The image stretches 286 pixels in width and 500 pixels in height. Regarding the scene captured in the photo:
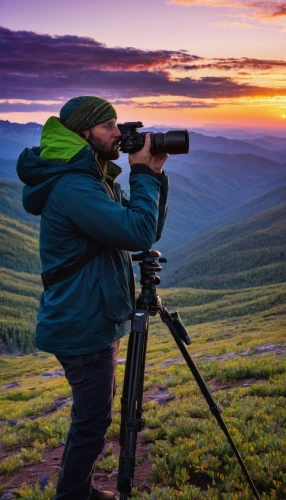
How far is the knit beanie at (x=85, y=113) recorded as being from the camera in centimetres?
393

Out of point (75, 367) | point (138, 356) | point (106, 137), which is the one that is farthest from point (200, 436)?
point (106, 137)

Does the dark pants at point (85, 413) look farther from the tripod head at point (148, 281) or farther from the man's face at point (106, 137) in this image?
the man's face at point (106, 137)

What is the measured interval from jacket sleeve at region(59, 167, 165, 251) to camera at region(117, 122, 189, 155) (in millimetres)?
437

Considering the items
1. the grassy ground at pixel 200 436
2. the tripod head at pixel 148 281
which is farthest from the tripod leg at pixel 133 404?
the grassy ground at pixel 200 436

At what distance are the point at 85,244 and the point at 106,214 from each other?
422 millimetres

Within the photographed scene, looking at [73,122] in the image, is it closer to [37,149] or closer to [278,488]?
[37,149]

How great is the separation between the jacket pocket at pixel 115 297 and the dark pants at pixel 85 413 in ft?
1.21

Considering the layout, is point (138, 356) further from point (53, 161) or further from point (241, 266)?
point (241, 266)

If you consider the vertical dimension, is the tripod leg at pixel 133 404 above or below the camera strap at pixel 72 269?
below

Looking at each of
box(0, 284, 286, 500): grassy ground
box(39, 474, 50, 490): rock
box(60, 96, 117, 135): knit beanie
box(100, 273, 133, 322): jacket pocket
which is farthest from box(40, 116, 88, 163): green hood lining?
box(39, 474, 50, 490): rock

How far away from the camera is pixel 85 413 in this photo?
399 cm

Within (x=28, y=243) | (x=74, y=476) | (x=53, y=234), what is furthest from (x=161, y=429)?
(x=28, y=243)

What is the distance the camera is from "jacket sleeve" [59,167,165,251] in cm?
357

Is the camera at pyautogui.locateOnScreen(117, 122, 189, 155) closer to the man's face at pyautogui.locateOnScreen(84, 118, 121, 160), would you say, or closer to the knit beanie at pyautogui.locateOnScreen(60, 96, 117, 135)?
the man's face at pyautogui.locateOnScreen(84, 118, 121, 160)
